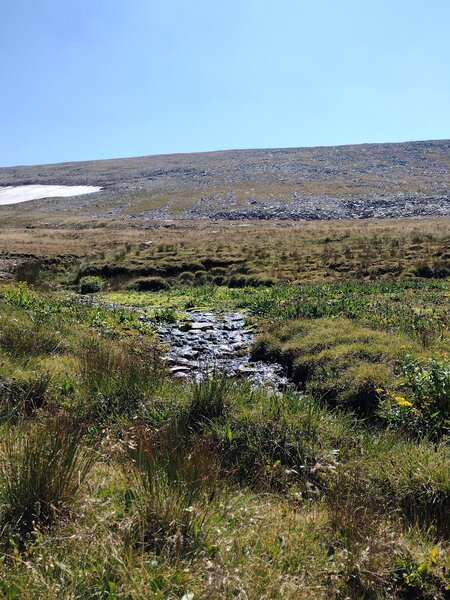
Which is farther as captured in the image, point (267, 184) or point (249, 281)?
point (267, 184)

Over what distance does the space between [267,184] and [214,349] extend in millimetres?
78140

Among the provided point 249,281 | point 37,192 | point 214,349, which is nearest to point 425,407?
point 214,349

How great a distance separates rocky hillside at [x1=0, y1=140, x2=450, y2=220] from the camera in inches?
2611

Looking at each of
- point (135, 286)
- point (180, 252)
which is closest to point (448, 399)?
point (135, 286)

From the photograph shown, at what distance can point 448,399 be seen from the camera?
20.9 feet

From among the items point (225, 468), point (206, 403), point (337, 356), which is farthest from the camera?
point (337, 356)

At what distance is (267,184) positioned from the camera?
86125mm

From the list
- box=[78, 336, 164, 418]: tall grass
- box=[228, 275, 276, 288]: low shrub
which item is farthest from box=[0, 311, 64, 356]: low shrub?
box=[228, 275, 276, 288]: low shrub

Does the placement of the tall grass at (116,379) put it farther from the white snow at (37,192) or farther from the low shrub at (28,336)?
the white snow at (37,192)

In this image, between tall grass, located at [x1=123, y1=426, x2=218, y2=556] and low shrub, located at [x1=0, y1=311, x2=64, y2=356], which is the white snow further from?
tall grass, located at [x1=123, y1=426, x2=218, y2=556]

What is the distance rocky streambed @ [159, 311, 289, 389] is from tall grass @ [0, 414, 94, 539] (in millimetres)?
4476

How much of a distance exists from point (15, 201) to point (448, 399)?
103419 mm

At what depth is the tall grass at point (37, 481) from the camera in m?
3.47

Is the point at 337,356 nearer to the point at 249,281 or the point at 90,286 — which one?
the point at 249,281
